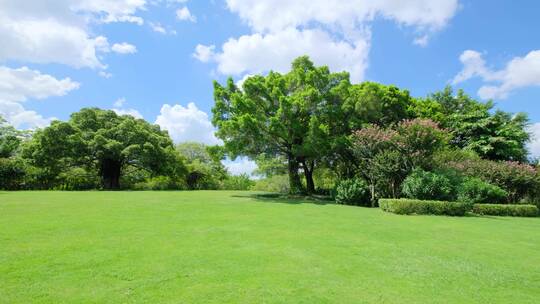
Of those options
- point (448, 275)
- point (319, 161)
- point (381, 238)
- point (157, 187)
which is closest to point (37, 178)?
point (157, 187)

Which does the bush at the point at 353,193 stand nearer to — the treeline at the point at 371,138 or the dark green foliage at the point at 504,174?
the treeline at the point at 371,138

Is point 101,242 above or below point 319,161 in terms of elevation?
below

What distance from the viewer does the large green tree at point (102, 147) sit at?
2506cm

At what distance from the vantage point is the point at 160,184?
2897 cm

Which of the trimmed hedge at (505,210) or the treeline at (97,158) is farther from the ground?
the treeline at (97,158)

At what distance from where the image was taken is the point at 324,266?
577cm

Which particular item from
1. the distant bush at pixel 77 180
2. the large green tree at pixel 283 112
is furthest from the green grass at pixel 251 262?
the distant bush at pixel 77 180

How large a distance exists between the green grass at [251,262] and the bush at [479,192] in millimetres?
6805

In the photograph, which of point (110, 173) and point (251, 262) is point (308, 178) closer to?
point (110, 173)

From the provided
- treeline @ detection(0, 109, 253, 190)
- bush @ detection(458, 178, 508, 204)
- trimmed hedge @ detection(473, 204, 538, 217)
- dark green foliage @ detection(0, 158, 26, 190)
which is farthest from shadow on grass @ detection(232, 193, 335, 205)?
dark green foliage @ detection(0, 158, 26, 190)

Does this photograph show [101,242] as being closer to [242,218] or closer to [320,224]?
[242,218]

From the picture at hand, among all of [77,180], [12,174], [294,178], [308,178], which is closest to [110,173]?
[77,180]

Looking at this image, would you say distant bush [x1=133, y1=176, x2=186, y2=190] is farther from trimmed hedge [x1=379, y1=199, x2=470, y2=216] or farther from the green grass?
trimmed hedge [x1=379, y1=199, x2=470, y2=216]

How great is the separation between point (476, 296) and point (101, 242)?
6.63 meters
